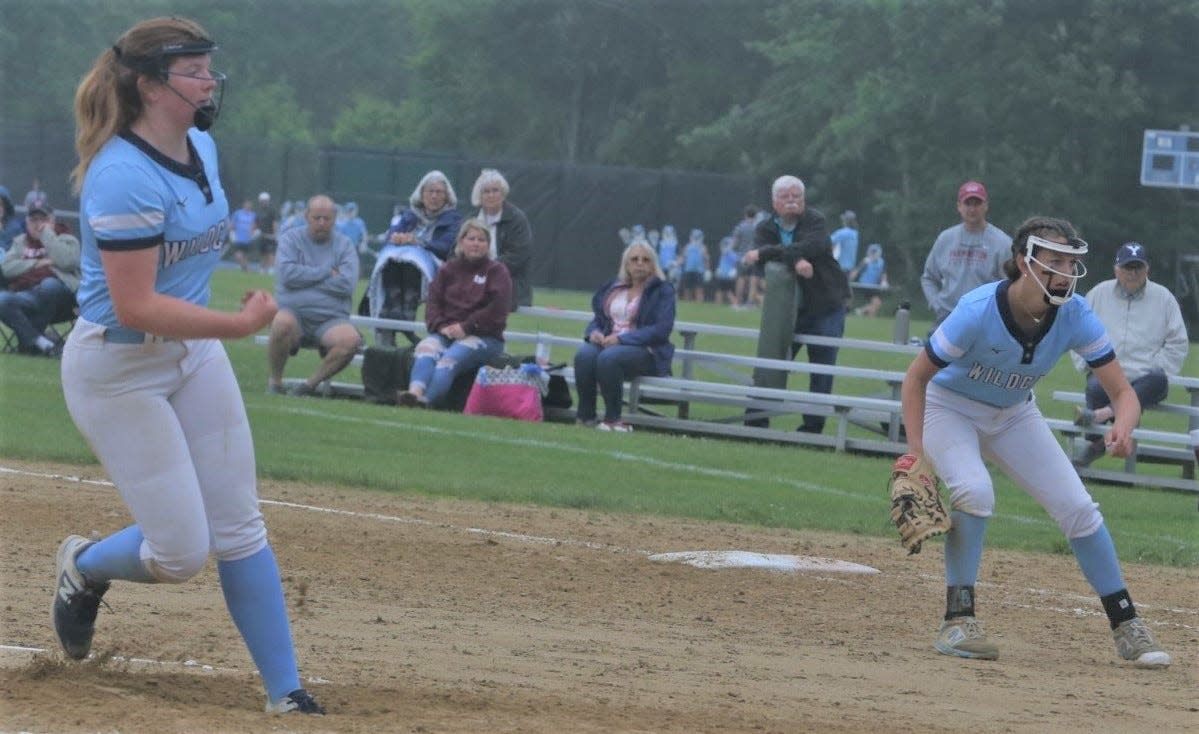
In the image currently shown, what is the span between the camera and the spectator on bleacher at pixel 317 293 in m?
14.9

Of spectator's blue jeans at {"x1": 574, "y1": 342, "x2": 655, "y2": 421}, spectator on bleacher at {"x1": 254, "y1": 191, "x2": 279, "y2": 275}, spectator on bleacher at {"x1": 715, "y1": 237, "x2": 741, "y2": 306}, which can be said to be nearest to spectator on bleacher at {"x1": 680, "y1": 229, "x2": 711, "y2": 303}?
spectator on bleacher at {"x1": 715, "y1": 237, "x2": 741, "y2": 306}

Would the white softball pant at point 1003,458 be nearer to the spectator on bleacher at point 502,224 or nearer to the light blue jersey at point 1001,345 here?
the light blue jersey at point 1001,345

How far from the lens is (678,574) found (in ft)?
28.3

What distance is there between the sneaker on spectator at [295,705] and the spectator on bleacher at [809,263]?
9.56 m

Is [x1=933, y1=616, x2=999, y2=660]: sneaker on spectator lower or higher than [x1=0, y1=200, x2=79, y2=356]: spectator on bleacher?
lower

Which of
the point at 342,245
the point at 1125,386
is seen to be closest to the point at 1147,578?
the point at 1125,386

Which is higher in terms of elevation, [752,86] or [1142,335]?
[752,86]

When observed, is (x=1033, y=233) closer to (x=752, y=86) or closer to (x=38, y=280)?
(x=38, y=280)

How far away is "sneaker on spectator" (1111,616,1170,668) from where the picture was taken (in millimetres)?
7074

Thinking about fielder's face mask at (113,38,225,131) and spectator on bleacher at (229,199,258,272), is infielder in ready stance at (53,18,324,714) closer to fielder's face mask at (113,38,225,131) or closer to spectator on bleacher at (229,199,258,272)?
fielder's face mask at (113,38,225,131)

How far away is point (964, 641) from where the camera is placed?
23.2ft

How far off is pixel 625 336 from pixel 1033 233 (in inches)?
282

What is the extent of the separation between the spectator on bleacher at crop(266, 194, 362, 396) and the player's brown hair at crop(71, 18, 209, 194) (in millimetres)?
9703

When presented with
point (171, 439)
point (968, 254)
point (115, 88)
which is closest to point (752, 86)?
point (968, 254)
